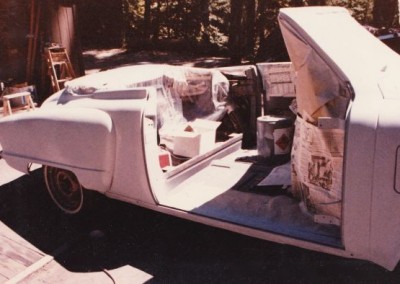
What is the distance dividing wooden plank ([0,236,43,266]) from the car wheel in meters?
0.60

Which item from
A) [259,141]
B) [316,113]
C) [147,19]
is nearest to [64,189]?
[259,141]

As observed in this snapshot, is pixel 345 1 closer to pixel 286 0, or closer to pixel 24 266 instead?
pixel 286 0

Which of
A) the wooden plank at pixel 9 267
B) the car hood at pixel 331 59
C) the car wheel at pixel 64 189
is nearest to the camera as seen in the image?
the car hood at pixel 331 59

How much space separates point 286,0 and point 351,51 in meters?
13.0

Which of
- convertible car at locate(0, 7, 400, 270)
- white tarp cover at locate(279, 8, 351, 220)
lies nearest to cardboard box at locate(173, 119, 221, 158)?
convertible car at locate(0, 7, 400, 270)

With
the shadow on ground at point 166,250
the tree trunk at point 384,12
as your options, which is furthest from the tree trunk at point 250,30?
the shadow on ground at point 166,250

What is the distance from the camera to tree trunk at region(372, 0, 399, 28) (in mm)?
17031

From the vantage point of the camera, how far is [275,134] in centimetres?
464

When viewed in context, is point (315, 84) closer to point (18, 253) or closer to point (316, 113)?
point (316, 113)

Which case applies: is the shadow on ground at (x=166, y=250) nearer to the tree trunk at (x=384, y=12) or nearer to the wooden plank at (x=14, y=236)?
the wooden plank at (x=14, y=236)

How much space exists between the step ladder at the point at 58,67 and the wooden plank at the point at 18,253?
685cm

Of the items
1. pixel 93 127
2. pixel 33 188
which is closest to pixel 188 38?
pixel 33 188

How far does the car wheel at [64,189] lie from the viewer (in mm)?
4387

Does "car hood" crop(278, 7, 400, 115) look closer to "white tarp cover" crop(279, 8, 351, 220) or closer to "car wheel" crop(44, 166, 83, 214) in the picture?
"white tarp cover" crop(279, 8, 351, 220)
